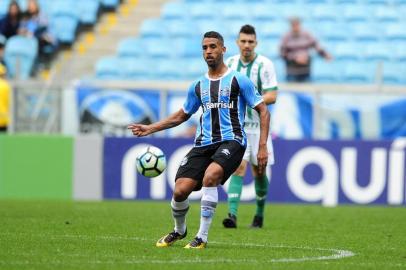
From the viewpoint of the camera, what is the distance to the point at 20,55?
19141 millimetres

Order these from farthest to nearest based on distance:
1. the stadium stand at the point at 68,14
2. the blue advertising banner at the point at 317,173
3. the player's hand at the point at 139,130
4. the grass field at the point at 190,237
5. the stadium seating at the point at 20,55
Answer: the stadium stand at the point at 68,14
the stadium seating at the point at 20,55
the blue advertising banner at the point at 317,173
the player's hand at the point at 139,130
the grass field at the point at 190,237

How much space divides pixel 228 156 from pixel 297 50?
34.0 feet

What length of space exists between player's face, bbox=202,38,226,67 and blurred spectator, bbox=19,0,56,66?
39.2 feet

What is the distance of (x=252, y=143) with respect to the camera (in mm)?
12102

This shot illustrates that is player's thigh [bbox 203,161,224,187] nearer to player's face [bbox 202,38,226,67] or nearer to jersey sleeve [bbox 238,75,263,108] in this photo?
jersey sleeve [bbox 238,75,263,108]

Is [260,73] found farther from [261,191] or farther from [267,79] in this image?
[261,191]

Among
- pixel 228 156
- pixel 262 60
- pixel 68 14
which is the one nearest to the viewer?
pixel 228 156

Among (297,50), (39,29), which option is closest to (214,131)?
(297,50)

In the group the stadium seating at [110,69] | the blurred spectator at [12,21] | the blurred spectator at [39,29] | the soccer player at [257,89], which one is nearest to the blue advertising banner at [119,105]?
the stadium seating at [110,69]

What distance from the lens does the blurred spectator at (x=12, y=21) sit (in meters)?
20.8

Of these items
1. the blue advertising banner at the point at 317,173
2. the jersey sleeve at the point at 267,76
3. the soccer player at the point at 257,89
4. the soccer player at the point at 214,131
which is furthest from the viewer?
the blue advertising banner at the point at 317,173

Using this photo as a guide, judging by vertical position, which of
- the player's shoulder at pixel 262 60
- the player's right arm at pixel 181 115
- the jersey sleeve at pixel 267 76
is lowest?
the player's right arm at pixel 181 115

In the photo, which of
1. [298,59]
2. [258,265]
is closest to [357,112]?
[298,59]

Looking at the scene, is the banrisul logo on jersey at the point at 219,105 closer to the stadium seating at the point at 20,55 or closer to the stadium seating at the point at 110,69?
the stadium seating at the point at 20,55
